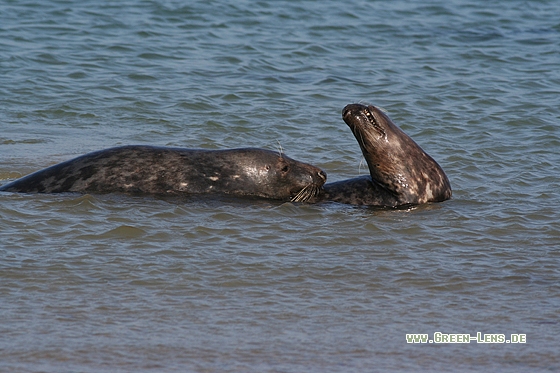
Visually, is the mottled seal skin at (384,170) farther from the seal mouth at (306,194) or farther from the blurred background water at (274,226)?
the blurred background water at (274,226)

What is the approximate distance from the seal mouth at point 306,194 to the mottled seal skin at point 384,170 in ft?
0.22

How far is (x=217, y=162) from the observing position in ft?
26.1

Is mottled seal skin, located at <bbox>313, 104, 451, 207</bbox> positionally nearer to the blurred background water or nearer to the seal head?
the seal head

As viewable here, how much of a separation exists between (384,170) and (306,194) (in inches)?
26.5

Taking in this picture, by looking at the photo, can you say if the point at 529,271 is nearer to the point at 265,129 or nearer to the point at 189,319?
the point at 189,319

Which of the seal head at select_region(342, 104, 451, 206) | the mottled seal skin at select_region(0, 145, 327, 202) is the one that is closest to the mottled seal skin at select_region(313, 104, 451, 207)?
the seal head at select_region(342, 104, 451, 206)

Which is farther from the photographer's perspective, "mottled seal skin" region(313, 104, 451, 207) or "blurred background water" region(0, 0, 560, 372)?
"mottled seal skin" region(313, 104, 451, 207)

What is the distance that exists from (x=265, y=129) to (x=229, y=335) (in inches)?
240

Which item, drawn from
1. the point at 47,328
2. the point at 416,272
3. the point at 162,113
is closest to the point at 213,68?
the point at 162,113

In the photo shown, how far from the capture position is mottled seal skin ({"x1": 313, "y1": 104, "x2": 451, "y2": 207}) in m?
7.94

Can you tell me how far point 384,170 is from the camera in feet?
26.1

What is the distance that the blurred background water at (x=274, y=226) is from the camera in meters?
4.88

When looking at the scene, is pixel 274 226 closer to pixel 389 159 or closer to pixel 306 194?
pixel 306 194

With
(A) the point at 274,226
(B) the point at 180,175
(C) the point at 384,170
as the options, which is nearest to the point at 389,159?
(C) the point at 384,170
